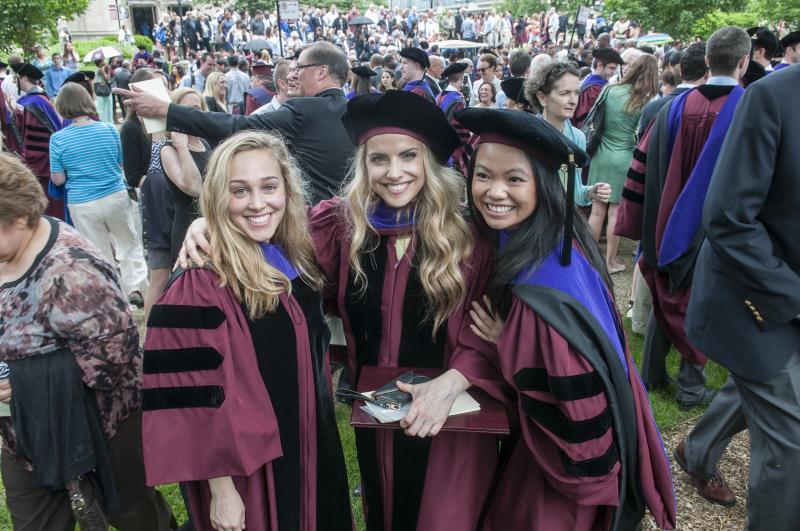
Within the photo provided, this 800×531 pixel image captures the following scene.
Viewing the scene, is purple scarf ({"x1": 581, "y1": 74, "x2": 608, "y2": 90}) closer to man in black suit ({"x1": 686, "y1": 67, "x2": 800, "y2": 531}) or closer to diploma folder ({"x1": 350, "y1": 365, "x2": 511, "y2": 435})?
man in black suit ({"x1": 686, "y1": 67, "x2": 800, "y2": 531})

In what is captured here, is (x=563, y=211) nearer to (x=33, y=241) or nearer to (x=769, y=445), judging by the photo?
(x=769, y=445)

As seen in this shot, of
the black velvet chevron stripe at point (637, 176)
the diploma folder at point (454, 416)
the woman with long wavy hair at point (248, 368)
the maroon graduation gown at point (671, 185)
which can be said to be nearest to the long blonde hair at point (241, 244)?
the woman with long wavy hair at point (248, 368)

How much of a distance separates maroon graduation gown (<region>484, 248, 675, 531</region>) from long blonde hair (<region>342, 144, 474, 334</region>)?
0.99 feet

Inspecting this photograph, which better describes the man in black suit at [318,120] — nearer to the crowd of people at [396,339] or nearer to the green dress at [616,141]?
the crowd of people at [396,339]

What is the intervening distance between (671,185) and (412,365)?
2.31 metres

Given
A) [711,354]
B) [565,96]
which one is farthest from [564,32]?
[711,354]

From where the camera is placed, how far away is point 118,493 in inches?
95.3

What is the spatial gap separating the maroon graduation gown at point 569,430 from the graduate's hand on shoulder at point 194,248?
39.8 inches

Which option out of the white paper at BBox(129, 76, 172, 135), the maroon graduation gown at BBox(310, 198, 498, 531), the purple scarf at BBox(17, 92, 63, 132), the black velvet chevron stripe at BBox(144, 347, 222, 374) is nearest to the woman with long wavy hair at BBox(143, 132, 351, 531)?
the black velvet chevron stripe at BBox(144, 347, 222, 374)

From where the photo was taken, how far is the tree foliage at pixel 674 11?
43.5 ft

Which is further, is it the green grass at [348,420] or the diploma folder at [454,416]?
the green grass at [348,420]

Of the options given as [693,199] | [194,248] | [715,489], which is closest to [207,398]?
[194,248]

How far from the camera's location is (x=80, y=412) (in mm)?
2195

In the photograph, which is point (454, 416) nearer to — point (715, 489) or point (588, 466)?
point (588, 466)
